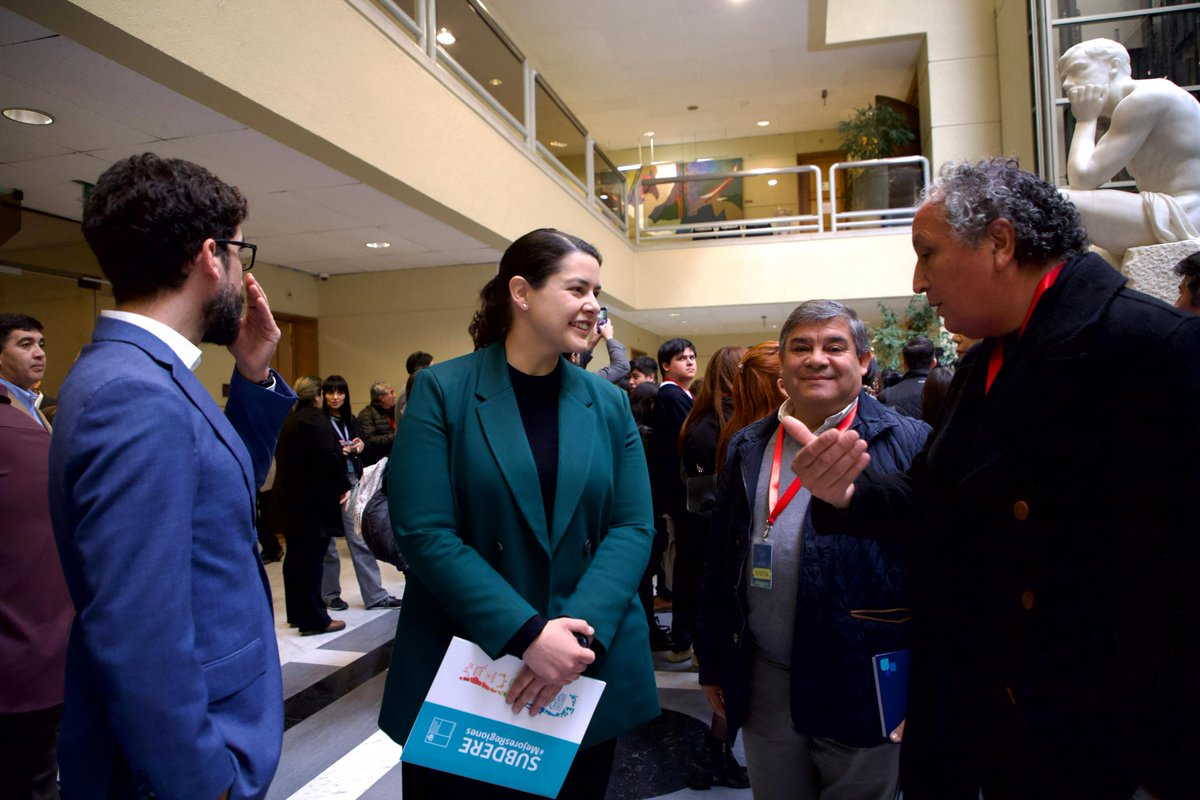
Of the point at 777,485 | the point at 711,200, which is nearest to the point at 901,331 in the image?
the point at 711,200

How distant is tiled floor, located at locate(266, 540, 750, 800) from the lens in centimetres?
279

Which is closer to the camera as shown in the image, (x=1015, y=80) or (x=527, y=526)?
(x=527, y=526)

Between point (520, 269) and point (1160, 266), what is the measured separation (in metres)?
3.12

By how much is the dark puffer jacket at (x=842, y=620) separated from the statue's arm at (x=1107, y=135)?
2471 millimetres

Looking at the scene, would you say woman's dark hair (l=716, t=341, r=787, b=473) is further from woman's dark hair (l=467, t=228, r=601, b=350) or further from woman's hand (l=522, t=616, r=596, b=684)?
woman's hand (l=522, t=616, r=596, b=684)

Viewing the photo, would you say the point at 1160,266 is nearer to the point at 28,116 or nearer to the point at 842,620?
the point at 842,620

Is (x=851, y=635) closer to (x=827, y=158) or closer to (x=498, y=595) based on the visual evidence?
(x=498, y=595)

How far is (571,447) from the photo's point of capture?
1604 millimetres

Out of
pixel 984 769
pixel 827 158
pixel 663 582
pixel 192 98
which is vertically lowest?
pixel 663 582

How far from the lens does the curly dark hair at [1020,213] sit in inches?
46.4

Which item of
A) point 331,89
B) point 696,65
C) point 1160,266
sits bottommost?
point 1160,266

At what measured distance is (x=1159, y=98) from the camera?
10.6 feet

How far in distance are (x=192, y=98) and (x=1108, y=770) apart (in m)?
4.47

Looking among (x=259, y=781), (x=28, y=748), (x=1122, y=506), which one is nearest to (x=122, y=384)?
(x=259, y=781)
